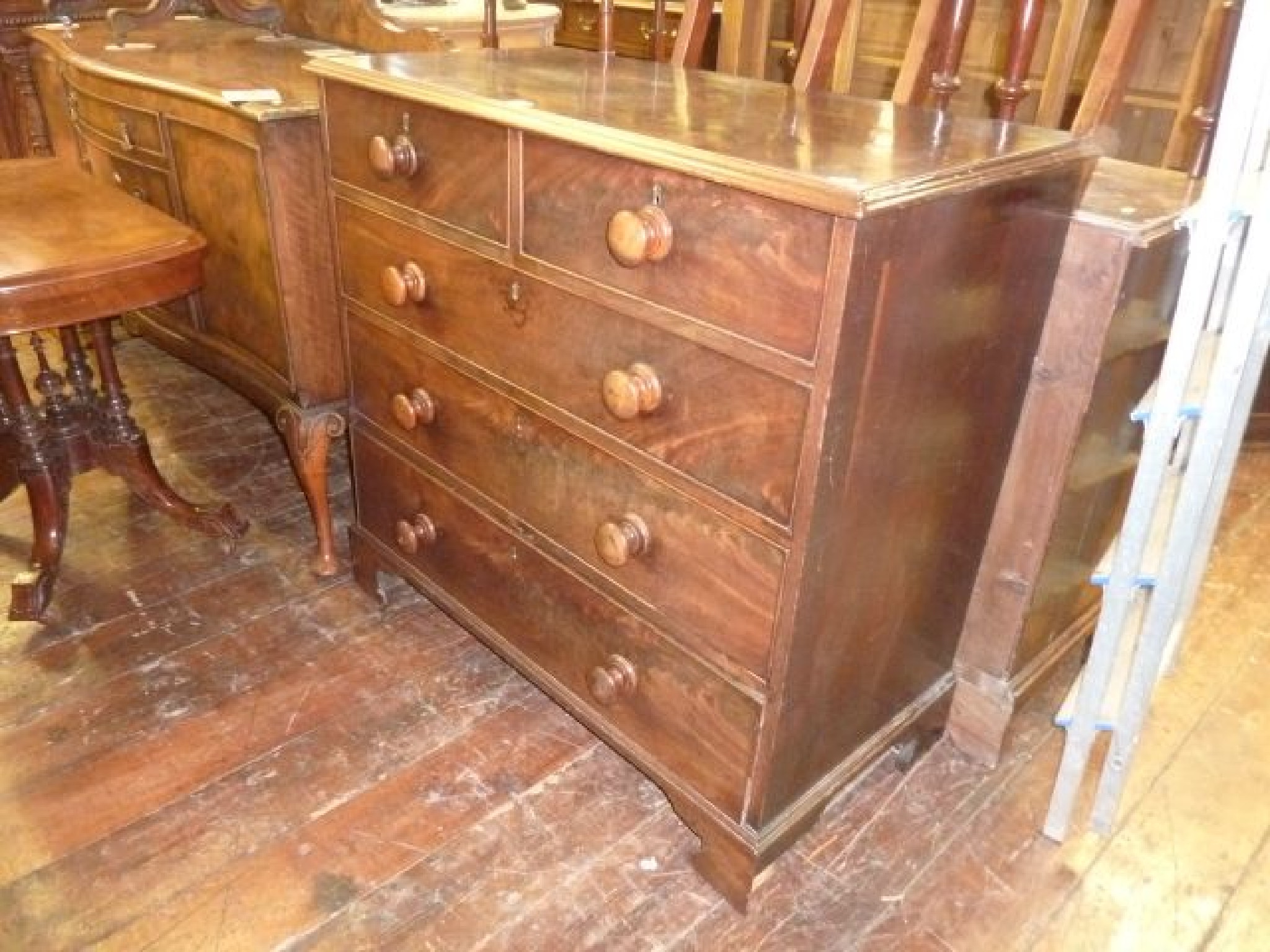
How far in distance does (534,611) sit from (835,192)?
90 centimetres

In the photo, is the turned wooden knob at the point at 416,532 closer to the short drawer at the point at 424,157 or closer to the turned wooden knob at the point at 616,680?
the turned wooden knob at the point at 616,680

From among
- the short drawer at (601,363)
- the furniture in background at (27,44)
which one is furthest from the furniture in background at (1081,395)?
the furniture in background at (27,44)

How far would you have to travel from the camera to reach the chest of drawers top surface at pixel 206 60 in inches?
70.0

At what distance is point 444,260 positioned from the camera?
146cm

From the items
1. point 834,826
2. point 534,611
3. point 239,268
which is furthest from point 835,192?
point 239,268

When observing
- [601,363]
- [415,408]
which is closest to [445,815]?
[415,408]

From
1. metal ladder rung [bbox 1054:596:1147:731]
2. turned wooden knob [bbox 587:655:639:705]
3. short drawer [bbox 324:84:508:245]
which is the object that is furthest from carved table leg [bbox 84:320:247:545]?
metal ladder rung [bbox 1054:596:1147:731]

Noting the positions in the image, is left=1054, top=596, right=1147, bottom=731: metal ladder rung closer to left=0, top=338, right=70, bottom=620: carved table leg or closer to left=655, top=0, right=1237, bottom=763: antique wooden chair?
left=655, top=0, right=1237, bottom=763: antique wooden chair

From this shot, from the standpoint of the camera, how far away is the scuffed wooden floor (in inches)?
54.2

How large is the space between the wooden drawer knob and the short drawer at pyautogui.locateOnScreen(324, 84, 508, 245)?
0.97 ft

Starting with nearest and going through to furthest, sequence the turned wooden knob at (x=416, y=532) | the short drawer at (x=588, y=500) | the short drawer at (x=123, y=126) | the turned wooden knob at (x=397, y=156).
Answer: the short drawer at (x=588, y=500), the turned wooden knob at (x=397, y=156), the turned wooden knob at (x=416, y=532), the short drawer at (x=123, y=126)

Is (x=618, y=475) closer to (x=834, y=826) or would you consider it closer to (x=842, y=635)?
(x=842, y=635)

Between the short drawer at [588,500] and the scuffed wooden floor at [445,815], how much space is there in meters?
0.43

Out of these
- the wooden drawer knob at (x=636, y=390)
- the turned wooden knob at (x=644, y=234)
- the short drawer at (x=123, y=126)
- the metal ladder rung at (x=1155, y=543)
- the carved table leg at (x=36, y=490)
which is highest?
the turned wooden knob at (x=644, y=234)
